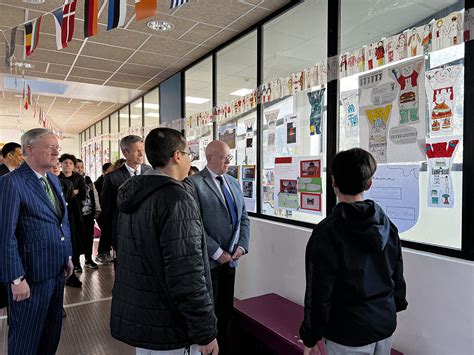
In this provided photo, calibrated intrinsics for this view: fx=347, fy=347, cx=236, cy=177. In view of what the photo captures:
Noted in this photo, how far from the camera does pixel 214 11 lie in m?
3.05

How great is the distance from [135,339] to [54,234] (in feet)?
3.13

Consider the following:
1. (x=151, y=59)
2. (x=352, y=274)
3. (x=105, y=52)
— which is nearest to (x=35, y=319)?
(x=352, y=274)

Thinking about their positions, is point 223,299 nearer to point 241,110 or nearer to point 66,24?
point 241,110

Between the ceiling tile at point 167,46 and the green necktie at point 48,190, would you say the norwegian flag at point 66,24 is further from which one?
the ceiling tile at point 167,46

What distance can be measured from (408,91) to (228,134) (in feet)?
7.05

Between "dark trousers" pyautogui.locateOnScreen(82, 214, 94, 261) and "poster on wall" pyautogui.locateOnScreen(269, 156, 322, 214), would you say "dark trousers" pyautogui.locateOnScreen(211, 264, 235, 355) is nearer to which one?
"poster on wall" pyautogui.locateOnScreen(269, 156, 322, 214)

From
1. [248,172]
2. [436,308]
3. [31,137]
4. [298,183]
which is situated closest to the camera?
[436,308]

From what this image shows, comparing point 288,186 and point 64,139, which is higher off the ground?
point 64,139

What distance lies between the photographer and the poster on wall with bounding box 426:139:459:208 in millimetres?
1829

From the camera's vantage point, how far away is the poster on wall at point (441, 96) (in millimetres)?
1825

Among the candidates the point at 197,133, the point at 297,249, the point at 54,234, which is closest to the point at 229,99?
the point at 197,133

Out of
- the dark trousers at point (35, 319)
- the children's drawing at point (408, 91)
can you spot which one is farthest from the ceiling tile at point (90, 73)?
the children's drawing at point (408, 91)

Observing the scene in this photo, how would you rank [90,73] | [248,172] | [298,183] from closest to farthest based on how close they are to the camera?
[298,183] → [248,172] → [90,73]

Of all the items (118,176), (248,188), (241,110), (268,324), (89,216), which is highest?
(241,110)
